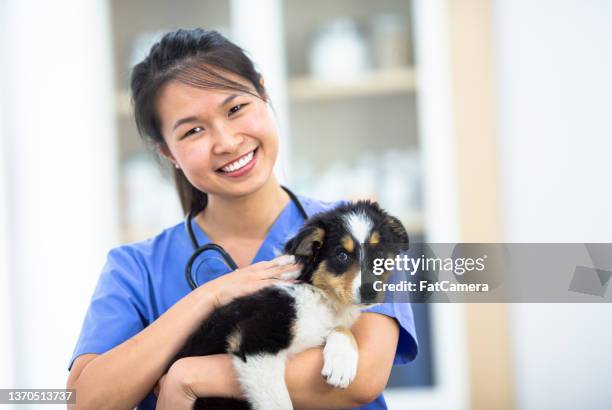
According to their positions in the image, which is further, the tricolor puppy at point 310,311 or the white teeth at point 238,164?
the white teeth at point 238,164

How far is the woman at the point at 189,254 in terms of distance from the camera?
994mm

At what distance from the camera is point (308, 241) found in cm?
99

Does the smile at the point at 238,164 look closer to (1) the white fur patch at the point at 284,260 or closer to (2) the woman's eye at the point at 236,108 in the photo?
(2) the woman's eye at the point at 236,108

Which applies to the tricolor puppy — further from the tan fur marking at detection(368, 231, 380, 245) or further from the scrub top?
the scrub top

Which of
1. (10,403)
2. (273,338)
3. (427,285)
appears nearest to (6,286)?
(10,403)

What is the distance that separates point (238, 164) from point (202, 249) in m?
0.19

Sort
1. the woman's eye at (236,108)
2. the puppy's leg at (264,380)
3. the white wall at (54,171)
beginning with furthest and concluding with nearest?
the white wall at (54,171) → the woman's eye at (236,108) → the puppy's leg at (264,380)

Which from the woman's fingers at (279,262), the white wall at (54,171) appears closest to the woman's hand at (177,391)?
the woman's fingers at (279,262)

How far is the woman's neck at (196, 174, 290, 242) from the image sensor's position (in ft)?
4.16

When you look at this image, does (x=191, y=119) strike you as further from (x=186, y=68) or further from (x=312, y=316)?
(x=312, y=316)

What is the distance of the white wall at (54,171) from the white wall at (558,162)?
1.72 meters

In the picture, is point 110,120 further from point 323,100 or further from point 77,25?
point 323,100

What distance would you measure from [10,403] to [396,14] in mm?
2259

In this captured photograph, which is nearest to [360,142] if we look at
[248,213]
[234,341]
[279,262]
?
[248,213]
